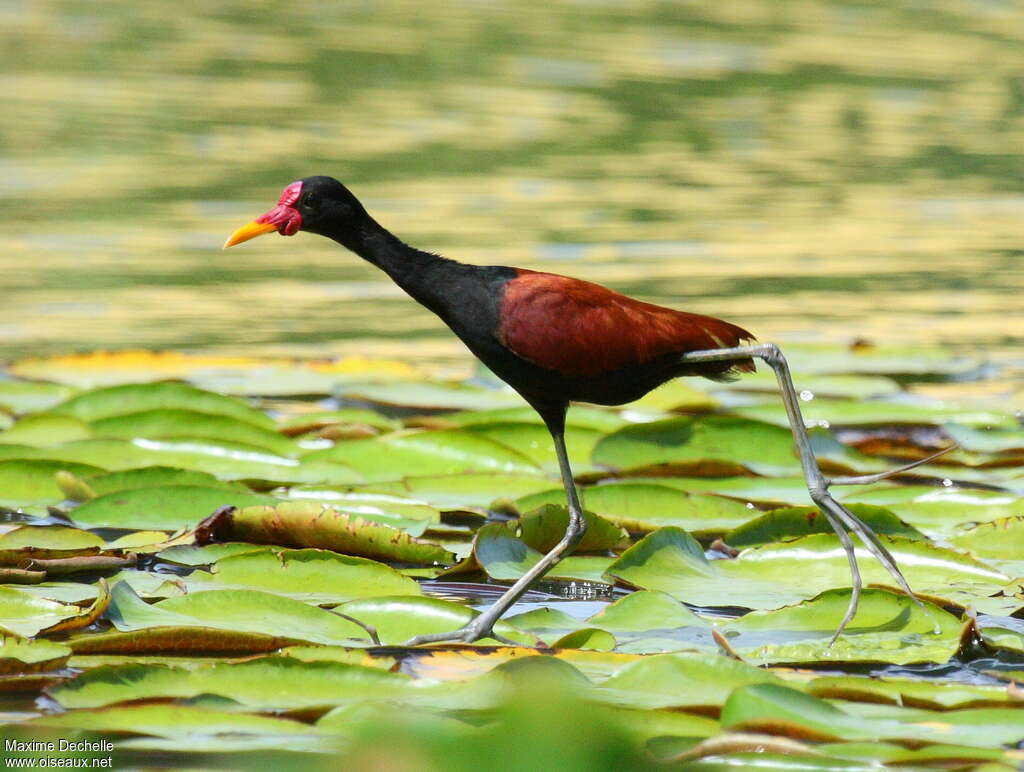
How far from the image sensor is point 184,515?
14.4 feet

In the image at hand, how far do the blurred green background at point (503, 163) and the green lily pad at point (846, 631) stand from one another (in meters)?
3.36

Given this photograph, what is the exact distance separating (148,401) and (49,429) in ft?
1.28

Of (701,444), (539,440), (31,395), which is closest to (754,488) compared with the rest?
(701,444)

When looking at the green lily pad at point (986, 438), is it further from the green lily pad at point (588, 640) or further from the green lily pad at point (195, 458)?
the green lily pad at point (588, 640)

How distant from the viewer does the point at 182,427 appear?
5121 mm

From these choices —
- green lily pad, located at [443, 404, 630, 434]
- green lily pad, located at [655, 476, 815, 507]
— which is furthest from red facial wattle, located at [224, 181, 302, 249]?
green lily pad, located at [443, 404, 630, 434]

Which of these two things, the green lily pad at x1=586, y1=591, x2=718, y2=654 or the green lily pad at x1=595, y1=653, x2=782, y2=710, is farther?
the green lily pad at x1=586, y1=591, x2=718, y2=654

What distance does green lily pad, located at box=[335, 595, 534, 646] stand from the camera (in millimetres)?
3447

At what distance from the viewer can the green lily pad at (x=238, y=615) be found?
334 cm

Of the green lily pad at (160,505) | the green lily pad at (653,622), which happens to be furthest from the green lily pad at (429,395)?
the green lily pad at (653,622)

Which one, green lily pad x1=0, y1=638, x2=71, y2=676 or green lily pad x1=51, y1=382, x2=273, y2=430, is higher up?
green lily pad x1=51, y1=382, x2=273, y2=430

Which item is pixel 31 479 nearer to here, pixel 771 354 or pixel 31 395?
pixel 31 395

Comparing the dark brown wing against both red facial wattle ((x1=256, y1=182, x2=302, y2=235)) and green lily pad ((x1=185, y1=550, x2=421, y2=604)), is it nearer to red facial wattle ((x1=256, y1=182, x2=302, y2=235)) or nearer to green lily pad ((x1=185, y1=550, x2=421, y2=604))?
red facial wattle ((x1=256, y1=182, x2=302, y2=235))

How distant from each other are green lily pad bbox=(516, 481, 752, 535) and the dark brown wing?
1.05m
